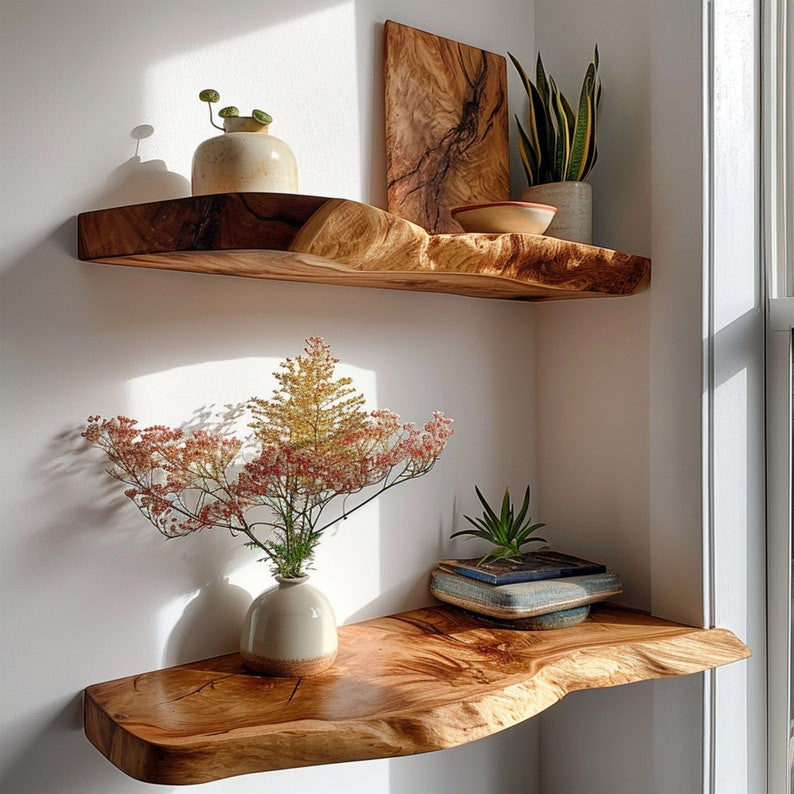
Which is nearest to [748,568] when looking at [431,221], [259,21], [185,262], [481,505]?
[481,505]

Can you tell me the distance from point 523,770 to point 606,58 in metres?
1.26

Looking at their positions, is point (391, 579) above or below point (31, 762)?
above

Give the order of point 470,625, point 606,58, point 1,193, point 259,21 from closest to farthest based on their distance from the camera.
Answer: point 1,193
point 259,21
point 470,625
point 606,58

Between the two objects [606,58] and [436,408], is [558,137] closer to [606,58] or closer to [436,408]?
[606,58]

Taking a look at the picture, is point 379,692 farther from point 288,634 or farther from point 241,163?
point 241,163

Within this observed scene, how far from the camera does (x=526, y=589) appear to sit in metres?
1.33

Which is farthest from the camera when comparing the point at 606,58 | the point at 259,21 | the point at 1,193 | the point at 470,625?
the point at 606,58

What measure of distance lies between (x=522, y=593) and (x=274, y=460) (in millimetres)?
466

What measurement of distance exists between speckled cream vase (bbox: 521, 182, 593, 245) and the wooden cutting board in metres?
0.09

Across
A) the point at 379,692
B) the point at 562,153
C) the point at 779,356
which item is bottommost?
the point at 379,692

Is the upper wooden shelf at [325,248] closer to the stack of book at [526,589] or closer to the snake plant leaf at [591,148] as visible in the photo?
the snake plant leaf at [591,148]

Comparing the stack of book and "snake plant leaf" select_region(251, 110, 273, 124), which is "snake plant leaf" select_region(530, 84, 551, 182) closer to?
"snake plant leaf" select_region(251, 110, 273, 124)

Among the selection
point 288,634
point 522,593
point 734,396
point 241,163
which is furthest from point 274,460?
point 734,396

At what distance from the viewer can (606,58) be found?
150 centimetres
